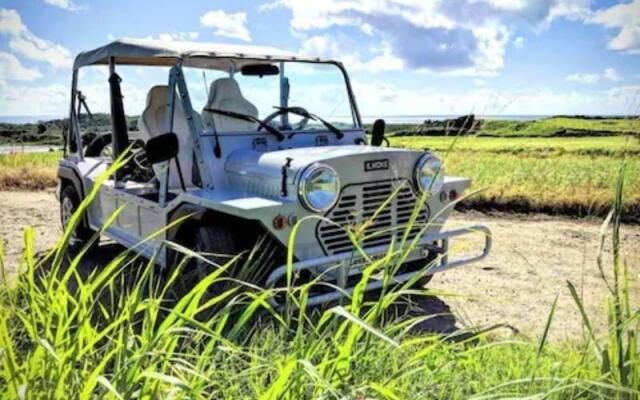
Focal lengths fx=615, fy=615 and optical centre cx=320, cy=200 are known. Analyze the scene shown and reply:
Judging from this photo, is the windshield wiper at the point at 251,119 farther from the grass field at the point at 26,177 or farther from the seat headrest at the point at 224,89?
the grass field at the point at 26,177

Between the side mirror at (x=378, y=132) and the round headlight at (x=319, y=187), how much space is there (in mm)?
1637

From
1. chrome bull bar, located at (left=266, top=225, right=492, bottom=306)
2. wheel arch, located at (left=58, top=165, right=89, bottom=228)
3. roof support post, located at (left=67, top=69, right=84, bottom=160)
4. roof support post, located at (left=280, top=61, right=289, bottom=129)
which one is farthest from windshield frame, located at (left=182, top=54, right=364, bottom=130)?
wheel arch, located at (left=58, top=165, right=89, bottom=228)

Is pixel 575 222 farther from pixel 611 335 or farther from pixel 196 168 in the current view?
pixel 611 335

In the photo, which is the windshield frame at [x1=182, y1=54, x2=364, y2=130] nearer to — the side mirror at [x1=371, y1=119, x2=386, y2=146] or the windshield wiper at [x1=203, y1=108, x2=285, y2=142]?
the side mirror at [x1=371, y1=119, x2=386, y2=146]

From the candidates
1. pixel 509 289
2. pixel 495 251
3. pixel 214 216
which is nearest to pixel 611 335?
pixel 214 216

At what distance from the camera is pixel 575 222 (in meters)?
8.74

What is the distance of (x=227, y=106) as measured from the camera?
5211mm

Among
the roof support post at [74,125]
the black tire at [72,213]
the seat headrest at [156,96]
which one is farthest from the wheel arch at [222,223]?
the roof support post at [74,125]

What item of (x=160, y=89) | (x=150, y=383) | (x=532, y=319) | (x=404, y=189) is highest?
(x=160, y=89)

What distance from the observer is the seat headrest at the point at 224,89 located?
520 cm

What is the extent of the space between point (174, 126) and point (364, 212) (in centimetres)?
187

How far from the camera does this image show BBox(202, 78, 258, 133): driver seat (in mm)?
5043

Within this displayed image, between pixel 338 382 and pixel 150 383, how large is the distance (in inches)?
22.6

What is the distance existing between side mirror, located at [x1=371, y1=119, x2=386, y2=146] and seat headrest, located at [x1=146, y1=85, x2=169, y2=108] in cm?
206
